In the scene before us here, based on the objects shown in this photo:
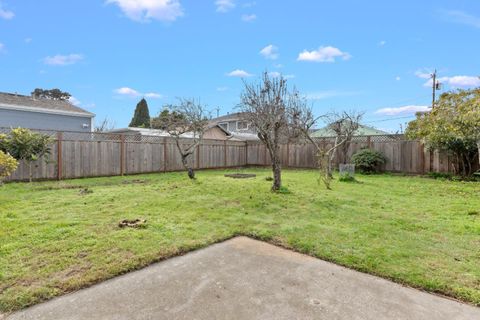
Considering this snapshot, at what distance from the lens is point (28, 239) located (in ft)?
11.2

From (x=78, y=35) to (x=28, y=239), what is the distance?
10.7 m

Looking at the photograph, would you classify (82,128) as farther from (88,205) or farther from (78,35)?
(88,205)

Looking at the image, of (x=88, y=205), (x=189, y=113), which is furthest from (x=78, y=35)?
(x=88, y=205)

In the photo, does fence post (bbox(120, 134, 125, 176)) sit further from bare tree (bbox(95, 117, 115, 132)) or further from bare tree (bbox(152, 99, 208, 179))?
bare tree (bbox(95, 117, 115, 132))

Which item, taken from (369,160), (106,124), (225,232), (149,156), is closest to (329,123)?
(369,160)

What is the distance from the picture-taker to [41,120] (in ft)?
47.8

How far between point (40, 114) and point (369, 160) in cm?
1598

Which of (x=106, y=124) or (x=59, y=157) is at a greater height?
(x=106, y=124)

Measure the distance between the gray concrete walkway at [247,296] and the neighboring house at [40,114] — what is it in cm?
1424

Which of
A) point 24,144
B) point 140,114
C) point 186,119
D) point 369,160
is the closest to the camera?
point 24,144

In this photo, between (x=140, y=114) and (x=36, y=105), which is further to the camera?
(x=140, y=114)

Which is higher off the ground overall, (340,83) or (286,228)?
(340,83)

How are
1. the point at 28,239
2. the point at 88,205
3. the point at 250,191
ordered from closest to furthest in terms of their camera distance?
the point at 28,239 → the point at 88,205 → the point at 250,191

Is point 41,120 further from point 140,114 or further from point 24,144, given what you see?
point 140,114
